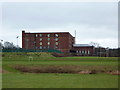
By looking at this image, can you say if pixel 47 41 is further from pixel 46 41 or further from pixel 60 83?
pixel 60 83

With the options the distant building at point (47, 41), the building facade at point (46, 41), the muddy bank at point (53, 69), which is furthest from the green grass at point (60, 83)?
the building facade at point (46, 41)

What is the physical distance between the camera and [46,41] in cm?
12506

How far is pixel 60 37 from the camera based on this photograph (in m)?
124

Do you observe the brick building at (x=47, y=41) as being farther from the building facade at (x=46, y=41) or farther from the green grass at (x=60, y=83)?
the green grass at (x=60, y=83)

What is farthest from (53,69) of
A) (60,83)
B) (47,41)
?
(47,41)

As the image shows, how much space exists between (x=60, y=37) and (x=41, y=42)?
38.0ft

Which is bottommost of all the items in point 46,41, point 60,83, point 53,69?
point 53,69

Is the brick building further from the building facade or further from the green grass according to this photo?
the green grass

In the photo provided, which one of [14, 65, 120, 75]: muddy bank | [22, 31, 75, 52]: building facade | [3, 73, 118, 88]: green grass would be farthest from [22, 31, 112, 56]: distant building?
[3, 73, 118, 88]: green grass

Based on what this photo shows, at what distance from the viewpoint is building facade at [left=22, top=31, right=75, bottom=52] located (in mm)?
123188

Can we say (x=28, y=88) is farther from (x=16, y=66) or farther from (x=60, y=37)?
(x=60, y=37)

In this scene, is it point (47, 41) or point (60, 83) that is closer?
point (60, 83)

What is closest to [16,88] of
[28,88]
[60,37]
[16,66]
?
[28,88]

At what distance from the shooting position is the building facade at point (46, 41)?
404 feet
